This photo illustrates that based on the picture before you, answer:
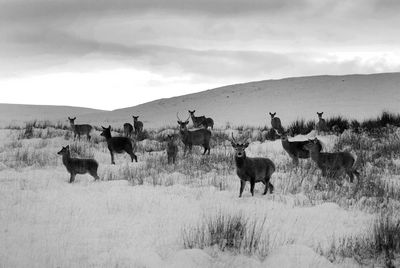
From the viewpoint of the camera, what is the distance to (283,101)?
99.7ft

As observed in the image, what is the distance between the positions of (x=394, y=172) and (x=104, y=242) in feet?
23.0

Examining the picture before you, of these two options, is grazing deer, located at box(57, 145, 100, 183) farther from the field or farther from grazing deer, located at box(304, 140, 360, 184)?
grazing deer, located at box(304, 140, 360, 184)

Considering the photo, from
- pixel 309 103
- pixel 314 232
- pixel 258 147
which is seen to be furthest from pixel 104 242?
pixel 309 103

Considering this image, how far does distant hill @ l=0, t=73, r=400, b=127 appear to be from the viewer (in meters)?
26.5

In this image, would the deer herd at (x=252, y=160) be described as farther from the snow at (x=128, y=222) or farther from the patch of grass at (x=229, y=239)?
the patch of grass at (x=229, y=239)

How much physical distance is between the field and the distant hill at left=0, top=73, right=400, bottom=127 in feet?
51.4

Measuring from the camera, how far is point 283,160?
1205 centimetres

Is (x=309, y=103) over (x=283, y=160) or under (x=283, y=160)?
over

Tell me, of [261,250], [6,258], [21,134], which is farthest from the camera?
[21,134]

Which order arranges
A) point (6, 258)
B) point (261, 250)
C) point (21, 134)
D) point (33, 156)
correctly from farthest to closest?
point (21, 134), point (33, 156), point (261, 250), point (6, 258)

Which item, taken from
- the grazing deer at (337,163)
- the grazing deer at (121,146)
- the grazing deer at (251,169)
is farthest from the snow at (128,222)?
the grazing deer at (121,146)

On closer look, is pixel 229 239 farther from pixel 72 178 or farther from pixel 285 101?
pixel 285 101

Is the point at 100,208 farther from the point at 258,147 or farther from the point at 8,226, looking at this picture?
the point at 258,147

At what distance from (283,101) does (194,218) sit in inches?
991
